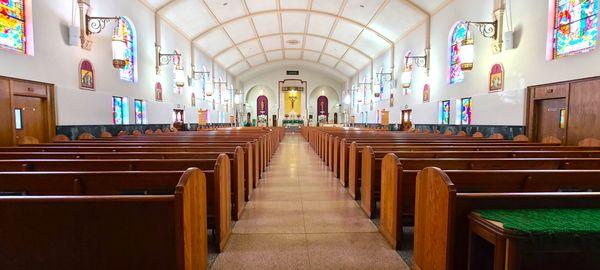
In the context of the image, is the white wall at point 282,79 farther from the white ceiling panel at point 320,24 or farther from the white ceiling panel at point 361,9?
the white ceiling panel at point 361,9

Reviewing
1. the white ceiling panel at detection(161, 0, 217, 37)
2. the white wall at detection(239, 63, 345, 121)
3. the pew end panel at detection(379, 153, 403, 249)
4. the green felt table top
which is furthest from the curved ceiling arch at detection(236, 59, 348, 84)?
the green felt table top

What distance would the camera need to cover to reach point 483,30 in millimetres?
7832

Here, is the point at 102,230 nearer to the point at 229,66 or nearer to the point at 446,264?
the point at 446,264

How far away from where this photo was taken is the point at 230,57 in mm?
19828

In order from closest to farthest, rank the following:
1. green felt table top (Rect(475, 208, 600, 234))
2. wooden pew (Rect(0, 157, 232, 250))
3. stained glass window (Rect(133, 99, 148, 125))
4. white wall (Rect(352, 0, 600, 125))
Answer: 1. green felt table top (Rect(475, 208, 600, 234))
2. wooden pew (Rect(0, 157, 232, 250))
3. white wall (Rect(352, 0, 600, 125))
4. stained glass window (Rect(133, 99, 148, 125))

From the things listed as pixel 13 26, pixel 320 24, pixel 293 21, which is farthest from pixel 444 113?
pixel 13 26

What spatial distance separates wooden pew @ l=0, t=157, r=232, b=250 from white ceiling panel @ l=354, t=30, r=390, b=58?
13.6 m

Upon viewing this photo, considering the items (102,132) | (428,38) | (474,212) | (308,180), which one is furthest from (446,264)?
(428,38)

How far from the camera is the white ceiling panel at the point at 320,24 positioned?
14.4m

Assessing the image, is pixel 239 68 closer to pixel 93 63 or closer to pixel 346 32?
pixel 346 32

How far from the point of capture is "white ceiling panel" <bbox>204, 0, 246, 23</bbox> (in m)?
11.8

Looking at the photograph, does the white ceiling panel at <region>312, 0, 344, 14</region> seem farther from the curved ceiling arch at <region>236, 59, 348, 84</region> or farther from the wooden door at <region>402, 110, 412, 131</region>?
the curved ceiling arch at <region>236, 59, 348, 84</region>

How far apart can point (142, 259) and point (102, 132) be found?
25.2 feet

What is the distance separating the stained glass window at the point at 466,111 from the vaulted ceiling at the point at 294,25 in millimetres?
3458
